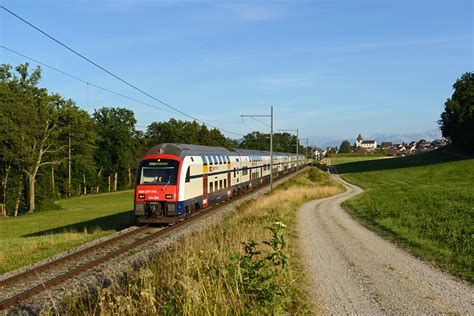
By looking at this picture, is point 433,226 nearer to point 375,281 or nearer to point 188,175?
point 375,281

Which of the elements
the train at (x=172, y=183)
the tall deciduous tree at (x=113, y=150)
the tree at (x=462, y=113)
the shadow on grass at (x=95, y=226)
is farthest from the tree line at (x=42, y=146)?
the tree at (x=462, y=113)

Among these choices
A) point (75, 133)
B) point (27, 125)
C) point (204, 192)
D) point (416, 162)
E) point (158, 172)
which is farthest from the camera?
point (416, 162)

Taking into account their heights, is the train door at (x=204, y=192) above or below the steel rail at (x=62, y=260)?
above

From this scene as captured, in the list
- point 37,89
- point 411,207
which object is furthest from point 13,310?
point 37,89

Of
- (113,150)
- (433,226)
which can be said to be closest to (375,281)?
(433,226)

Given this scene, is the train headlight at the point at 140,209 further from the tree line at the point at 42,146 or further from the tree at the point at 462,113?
the tree at the point at 462,113

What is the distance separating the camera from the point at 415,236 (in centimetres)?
1691

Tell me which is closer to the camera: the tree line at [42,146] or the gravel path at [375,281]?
the gravel path at [375,281]

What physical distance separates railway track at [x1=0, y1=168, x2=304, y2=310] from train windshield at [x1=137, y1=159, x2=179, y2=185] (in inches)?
99.6

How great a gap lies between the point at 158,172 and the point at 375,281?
12.8m

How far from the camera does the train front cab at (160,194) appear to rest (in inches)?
811

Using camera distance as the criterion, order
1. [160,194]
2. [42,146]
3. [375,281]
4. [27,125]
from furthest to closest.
A: [42,146], [27,125], [160,194], [375,281]

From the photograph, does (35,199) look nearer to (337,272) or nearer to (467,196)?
(467,196)

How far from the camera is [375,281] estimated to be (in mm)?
10406
